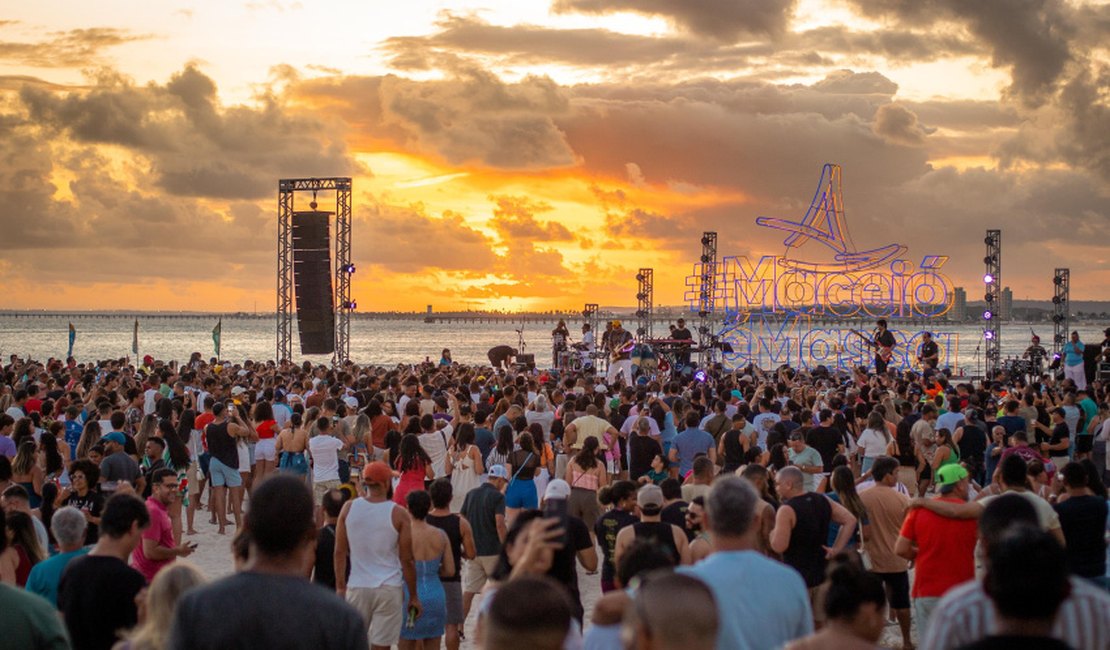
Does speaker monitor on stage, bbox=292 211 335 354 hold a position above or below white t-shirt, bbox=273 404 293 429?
above

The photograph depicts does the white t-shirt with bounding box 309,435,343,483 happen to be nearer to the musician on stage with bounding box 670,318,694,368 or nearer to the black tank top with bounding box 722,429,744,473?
the black tank top with bounding box 722,429,744,473

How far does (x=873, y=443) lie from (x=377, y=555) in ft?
21.4

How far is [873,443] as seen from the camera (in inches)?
446

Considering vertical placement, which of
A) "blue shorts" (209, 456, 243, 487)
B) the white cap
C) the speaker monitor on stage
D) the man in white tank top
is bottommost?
"blue shorts" (209, 456, 243, 487)

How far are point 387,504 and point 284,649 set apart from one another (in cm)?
354

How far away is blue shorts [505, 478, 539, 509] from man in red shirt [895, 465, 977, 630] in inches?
122

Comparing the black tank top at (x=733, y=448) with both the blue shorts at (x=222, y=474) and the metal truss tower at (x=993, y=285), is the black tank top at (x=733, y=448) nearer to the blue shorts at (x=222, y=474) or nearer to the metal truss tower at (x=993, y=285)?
the blue shorts at (x=222, y=474)

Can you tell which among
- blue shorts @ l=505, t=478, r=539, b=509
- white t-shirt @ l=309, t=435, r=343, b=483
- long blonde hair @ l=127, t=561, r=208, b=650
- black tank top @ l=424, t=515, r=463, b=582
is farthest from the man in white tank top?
white t-shirt @ l=309, t=435, r=343, b=483

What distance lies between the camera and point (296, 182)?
27.7m

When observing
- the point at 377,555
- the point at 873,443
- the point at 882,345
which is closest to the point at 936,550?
the point at 377,555

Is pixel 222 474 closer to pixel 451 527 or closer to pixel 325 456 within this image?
pixel 325 456

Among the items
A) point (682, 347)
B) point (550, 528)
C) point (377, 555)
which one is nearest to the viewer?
point (550, 528)

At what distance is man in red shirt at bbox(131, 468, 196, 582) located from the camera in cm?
619

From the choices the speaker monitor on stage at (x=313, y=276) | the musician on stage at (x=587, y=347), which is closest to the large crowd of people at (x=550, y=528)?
the speaker monitor on stage at (x=313, y=276)
